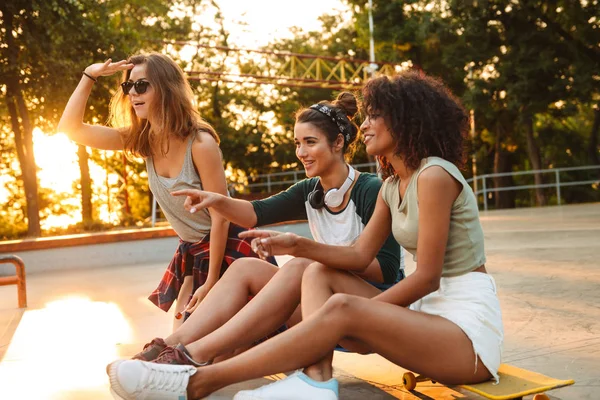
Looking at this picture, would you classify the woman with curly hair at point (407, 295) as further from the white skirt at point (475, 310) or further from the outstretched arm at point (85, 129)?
the outstretched arm at point (85, 129)

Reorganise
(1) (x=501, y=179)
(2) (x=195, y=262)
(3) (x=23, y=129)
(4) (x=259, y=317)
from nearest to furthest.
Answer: (4) (x=259, y=317)
(2) (x=195, y=262)
(3) (x=23, y=129)
(1) (x=501, y=179)

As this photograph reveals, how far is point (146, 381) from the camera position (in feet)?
8.96

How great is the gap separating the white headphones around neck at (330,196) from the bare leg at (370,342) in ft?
2.79

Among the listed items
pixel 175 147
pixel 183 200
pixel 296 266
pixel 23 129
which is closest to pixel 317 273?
pixel 296 266

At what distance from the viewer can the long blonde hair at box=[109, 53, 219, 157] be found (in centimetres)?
372

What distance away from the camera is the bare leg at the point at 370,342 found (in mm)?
2666

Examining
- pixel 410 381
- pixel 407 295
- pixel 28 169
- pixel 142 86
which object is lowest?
pixel 410 381

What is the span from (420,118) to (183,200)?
1.42 m

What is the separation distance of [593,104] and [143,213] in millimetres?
24349

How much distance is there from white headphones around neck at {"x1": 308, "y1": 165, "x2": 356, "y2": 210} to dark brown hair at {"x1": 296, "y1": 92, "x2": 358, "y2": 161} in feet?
0.54

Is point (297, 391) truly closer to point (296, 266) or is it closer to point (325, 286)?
point (325, 286)

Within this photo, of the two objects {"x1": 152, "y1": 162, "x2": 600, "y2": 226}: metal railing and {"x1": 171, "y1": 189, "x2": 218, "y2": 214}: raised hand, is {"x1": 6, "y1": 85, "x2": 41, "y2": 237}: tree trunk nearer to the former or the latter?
{"x1": 152, "y1": 162, "x2": 600, "y2": 226}: metal railing

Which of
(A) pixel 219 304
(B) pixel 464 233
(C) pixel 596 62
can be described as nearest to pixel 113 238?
(A) pixel 219 304

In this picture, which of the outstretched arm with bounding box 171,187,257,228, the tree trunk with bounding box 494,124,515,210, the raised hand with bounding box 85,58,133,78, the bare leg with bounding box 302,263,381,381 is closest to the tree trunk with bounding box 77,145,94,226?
the tree trunk with bounding box 494,124,515,210
